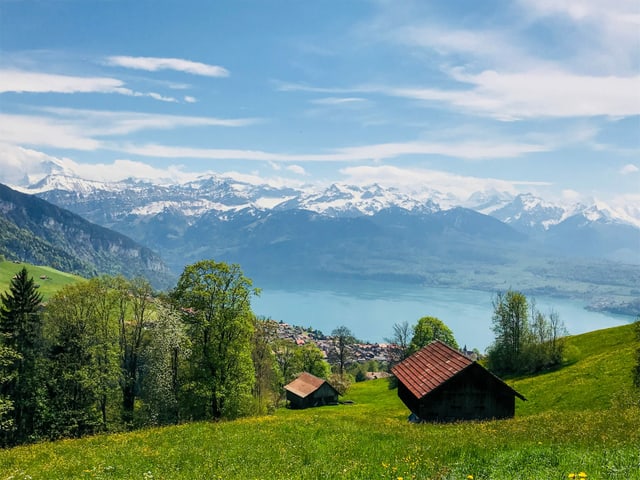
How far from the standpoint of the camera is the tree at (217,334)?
117ft

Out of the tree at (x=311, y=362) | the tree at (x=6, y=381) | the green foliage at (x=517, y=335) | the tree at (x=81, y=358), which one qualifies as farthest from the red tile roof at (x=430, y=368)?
the tree at (x=311, y=362)

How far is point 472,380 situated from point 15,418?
3936 cm

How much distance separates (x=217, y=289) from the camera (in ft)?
120

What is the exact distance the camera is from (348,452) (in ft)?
50.7

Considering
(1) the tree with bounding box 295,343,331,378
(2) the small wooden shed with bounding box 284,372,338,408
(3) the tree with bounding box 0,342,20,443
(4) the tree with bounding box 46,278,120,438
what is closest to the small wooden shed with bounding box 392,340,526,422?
(4) the tree with bounding box 46,278,120,438

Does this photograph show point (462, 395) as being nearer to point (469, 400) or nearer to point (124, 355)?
point (469, 400)

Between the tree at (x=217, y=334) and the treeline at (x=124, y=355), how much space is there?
8 cm

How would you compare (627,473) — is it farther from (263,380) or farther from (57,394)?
(263,380)

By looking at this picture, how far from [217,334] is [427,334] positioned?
6087 centimetres

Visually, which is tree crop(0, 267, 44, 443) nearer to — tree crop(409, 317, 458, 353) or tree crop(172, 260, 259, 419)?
tree crop(172, 260, 259, 419)

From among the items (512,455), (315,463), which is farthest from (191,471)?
(512,455)

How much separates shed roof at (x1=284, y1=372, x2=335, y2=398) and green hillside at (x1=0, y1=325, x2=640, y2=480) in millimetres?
55191

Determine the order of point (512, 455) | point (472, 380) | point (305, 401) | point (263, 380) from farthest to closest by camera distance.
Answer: point (305, 401), point (263, 380), point (472, 380), point (512, 455)

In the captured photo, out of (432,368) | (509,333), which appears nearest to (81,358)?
(432,368)
